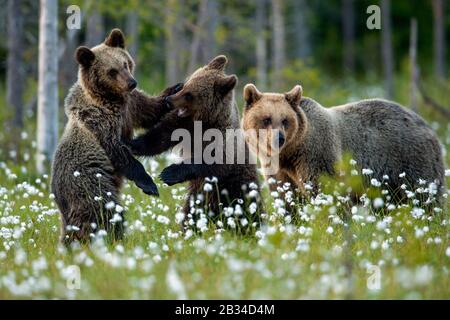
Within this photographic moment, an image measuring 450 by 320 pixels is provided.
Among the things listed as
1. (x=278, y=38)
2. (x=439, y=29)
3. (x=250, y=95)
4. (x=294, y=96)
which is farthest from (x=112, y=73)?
(x=439, y=29)

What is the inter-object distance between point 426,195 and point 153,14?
334 inches

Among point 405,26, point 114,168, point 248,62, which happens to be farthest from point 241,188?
point 405,26

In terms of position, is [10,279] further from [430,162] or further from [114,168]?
[430,162]

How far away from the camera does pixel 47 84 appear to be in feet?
31.4

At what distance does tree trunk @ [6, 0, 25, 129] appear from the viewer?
11391mm

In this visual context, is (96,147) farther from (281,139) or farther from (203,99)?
(281,139)

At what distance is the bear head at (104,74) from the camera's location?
654cm

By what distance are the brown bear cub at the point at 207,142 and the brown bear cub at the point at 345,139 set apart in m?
0.34

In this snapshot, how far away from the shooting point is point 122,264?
473 cm

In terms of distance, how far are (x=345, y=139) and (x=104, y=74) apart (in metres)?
2.39

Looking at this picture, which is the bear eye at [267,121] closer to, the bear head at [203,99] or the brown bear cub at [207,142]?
the brown bear cub at [207,142]

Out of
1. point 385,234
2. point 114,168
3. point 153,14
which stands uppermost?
point 153,14

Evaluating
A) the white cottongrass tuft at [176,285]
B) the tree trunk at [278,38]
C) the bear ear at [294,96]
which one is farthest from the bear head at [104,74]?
the tree trunk at [278,38]

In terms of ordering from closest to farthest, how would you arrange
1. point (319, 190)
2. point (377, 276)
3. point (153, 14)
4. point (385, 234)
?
1. point (377, 276)
2. point (385, 234)
3. point (319, 190)
4. point (153, 14)
